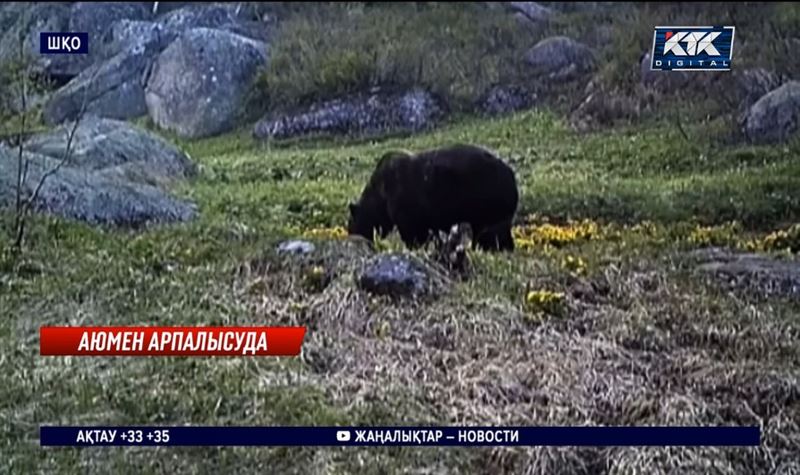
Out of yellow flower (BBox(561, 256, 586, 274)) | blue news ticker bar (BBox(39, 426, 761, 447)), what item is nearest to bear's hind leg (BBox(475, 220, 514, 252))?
yellow flower (BBox(561, 256, 586, 274))

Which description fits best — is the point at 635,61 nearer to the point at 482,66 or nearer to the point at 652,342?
the point at 482,66

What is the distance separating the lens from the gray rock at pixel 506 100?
4.14 m

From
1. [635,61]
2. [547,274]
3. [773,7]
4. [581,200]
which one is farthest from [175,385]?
[773,7]

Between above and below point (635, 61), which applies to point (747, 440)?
below

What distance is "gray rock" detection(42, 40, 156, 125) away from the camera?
4.18 m

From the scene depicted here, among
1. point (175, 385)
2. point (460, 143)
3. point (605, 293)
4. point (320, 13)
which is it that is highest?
point (320, 13)

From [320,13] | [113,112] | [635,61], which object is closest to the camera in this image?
[635,61]

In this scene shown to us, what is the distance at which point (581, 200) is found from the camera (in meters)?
3.93

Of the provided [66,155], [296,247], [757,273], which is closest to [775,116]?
[757,273]

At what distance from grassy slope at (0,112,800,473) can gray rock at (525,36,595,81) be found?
0.62ft

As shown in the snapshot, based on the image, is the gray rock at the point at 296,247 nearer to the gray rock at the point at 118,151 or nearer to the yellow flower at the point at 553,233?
the gray rock at the point at 118,151

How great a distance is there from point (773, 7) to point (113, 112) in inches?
97.6

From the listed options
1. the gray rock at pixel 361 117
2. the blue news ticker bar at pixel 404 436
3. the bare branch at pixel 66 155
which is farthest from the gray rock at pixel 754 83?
the bare branch at pixel 66 155

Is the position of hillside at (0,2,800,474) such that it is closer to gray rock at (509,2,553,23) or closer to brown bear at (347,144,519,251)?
brown bear at (347,144,519,251)
